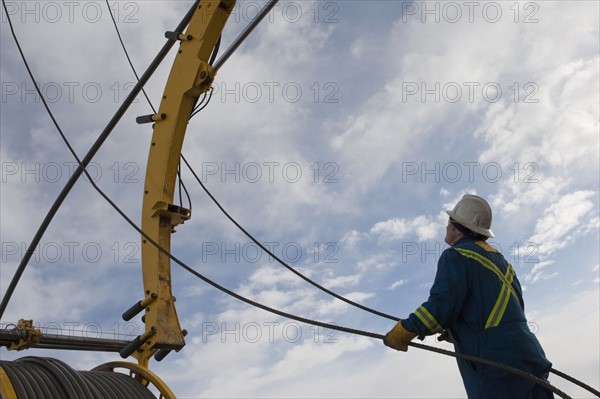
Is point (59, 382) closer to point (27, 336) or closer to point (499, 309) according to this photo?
point (27, 336)

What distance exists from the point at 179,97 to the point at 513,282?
3.52 meters

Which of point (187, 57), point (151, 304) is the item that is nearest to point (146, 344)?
point (151, 304)

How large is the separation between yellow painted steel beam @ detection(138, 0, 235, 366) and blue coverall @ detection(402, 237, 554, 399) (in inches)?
100

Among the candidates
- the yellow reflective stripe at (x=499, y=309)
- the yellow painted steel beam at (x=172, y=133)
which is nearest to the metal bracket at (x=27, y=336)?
the yellow painted steel beam at (x=172, y=133)

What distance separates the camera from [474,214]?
5453mm

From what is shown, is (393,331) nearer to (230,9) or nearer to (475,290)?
(475,290)

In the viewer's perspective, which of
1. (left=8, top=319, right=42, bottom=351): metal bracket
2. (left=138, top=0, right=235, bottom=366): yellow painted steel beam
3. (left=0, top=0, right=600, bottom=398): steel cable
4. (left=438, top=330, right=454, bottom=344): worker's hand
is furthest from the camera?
(left=138, top=0, right=235, bottom=366): yellow painted steel beam

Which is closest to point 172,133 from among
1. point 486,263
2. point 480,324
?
point 486,263

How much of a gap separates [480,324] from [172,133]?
11.2 feet

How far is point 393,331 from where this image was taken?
15.9ft

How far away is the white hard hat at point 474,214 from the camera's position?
5.44 meters

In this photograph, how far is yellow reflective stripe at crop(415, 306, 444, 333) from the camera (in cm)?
475

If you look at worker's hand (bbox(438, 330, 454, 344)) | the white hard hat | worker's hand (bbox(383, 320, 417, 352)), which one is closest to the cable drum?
worker's hand (bbox(383, 320, 417, 352))

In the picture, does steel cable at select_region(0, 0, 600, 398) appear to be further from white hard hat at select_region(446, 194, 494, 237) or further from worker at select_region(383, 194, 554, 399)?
white hard hat at select_region(446, 194, 494, 237)
